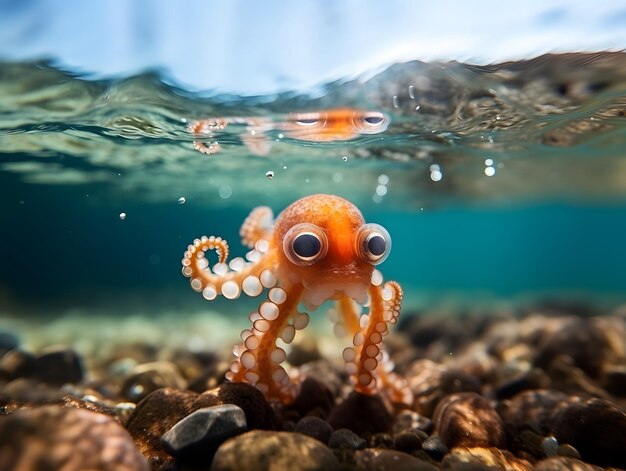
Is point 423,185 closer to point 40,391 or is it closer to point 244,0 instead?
point 244,0

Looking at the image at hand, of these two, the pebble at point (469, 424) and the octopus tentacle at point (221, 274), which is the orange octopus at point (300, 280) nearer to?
the octopus tentacle at point (221, 274)

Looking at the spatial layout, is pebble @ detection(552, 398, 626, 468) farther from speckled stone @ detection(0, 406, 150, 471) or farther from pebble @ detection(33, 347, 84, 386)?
pebble @ detection(33, 347, 84, 386)

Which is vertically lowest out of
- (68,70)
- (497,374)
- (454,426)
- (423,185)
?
(497,374)

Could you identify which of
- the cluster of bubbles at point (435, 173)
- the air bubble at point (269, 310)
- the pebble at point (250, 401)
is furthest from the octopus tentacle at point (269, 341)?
the cluster of bubbles at point (435, 173)

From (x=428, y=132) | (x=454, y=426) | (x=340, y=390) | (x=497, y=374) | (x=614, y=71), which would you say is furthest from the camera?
(x=428, y=132)

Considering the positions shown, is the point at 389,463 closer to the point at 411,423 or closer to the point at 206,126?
the point at 411,423

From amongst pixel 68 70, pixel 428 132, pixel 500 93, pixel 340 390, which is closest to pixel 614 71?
pixel 500 93
